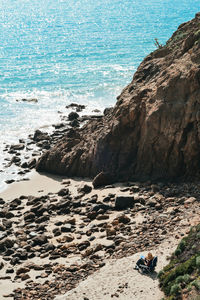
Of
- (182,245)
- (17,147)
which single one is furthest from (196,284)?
(17,147)

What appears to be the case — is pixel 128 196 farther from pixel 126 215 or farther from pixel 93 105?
pixel 93 105

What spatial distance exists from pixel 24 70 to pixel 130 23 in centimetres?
5245

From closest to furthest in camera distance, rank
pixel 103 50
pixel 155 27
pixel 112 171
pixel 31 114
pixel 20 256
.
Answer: pixel 20 256 → pixel 112 171 → pixel 31 114 → pixel 103 50 → pixel 155 27

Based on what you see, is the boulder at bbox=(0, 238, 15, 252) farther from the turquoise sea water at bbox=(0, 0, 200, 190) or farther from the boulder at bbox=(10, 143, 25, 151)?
the turquoise sea water at bbox=(0, 0, 200, 190)

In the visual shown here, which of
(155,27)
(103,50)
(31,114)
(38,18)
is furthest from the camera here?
(38,18)

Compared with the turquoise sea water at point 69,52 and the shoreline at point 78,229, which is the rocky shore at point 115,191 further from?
the turquoise sea water at point 69,52

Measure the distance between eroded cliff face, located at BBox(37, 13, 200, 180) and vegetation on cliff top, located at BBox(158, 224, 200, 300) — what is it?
361 inches

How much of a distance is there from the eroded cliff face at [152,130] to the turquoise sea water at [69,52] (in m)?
10.8

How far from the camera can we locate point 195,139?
106 feet

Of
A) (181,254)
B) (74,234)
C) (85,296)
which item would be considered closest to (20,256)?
(74,234)

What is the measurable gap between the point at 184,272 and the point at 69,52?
243 ft

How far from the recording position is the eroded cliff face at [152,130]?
32.9 metres

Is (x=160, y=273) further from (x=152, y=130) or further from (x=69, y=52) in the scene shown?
(x=69, y=52)

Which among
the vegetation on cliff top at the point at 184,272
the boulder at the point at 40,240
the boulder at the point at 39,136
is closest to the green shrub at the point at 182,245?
the vegetation on cliff top at the point at 184,272
